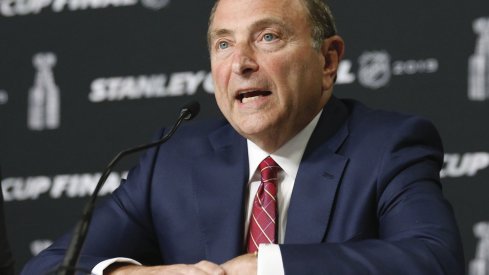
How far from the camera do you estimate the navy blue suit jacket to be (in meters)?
2.03

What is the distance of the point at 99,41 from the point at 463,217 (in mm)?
1527

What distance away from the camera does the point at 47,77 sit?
3520 mm

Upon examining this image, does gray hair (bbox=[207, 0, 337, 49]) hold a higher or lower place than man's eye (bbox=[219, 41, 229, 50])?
higher

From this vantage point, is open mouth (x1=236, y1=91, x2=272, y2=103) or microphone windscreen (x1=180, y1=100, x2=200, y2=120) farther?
open mouth (x1=236, y1=91, x2=272, y2=103)

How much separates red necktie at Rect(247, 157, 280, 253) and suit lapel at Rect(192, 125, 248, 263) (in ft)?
0.10

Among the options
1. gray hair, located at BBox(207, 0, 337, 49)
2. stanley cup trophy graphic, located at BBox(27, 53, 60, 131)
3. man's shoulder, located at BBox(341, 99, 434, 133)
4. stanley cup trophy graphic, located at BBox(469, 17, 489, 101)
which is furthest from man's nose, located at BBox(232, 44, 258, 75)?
stanley cup trophy graphic, located at BBox(27, 53, 60, 131)

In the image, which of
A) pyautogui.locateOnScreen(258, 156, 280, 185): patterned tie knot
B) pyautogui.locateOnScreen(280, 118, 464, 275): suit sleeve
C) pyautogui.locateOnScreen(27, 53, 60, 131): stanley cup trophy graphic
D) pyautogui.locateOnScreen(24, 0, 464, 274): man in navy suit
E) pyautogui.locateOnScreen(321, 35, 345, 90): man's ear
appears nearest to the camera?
pyautogui.locateOnScreen(280, 118, 464, 275): suit sleeve

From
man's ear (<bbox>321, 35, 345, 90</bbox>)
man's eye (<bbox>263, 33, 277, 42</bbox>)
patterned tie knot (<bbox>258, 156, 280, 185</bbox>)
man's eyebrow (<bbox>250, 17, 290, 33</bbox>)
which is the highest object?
man's eyebrow (<bbox>250, 17, 290, 33</bbox>)

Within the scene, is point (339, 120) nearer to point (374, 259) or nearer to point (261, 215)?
point (261, 215)

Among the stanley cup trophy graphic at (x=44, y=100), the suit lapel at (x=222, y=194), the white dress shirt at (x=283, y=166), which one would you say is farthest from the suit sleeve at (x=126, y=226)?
the stanley cup trophy graphic at (x=44, y=100)

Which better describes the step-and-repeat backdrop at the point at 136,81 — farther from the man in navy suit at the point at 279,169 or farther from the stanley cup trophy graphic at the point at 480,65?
the man in navy suit at the point at 279,169

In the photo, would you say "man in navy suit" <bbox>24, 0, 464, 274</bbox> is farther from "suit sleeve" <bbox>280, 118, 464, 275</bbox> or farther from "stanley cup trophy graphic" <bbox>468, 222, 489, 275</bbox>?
"stanley cup trophy graphic" <bbox>468, 222, 489, 275</bbox>

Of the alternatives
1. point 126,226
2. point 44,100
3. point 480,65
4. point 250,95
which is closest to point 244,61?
point 250,95

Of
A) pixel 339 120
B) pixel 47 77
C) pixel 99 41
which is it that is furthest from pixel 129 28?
pixel 339 120
